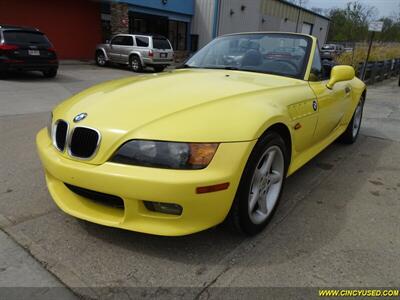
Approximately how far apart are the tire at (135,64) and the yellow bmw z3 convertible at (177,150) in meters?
13.0

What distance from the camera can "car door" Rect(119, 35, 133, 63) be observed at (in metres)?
15.8

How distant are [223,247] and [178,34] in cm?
2372

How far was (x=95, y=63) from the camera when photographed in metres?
17.9

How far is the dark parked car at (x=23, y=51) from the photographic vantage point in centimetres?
991

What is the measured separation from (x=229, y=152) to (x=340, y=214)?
4.98 feet

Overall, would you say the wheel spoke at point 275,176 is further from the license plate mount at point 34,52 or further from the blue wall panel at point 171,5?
the blue wall panel at point 171,5

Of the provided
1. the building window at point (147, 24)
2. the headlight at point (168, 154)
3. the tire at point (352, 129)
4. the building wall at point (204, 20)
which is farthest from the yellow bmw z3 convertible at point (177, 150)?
the building wall at point (204, 20)

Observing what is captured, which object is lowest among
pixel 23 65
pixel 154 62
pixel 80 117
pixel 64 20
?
pixel 154 62

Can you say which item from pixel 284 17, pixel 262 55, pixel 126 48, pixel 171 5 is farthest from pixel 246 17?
pixel 262 55

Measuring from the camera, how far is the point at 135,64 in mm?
15641

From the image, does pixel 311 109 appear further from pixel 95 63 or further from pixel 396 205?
pixel 95 63

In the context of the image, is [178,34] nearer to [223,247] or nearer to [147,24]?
[147,24]

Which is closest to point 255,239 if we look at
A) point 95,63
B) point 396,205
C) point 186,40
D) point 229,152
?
point 229,152

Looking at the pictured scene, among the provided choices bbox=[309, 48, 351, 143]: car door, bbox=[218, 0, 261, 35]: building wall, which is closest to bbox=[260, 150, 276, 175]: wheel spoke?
bbox=[309, 48, 351, 143]: car door
